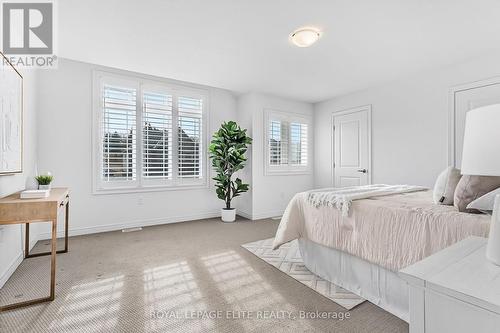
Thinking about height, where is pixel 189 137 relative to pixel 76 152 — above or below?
above

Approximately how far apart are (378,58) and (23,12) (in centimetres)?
391

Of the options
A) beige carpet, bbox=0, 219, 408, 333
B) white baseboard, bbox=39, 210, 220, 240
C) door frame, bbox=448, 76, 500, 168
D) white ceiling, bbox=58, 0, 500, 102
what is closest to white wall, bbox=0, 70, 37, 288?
beige carpet, bbox=0, 219, 408, 333

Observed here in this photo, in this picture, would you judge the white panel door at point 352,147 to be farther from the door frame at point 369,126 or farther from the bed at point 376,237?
the bed at point 376,237

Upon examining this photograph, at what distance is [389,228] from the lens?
5.73 feet

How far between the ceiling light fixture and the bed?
1.64m

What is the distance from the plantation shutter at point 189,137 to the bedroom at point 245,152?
0.04 m

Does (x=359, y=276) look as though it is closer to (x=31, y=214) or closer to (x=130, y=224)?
(x=31, y=214)

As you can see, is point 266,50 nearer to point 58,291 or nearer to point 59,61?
point 59,61

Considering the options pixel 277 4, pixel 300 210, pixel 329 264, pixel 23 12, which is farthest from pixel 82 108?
pixel 329 264

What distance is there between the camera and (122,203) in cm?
388

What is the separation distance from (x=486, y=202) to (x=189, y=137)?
4.01 metres

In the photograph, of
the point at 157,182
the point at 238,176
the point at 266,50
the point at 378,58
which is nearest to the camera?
the point at 266,50

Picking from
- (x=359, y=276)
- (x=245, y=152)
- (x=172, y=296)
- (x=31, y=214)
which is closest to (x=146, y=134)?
(x=245, y=152)

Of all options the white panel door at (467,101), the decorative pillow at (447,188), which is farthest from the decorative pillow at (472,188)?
the white panel door at (467,101)
